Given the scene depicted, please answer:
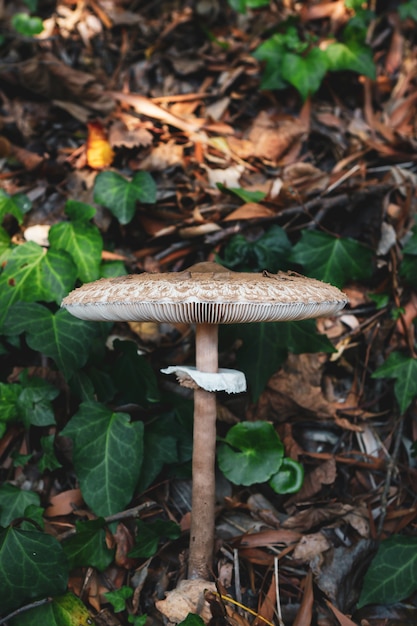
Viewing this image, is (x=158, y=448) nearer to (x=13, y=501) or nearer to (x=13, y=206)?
(x=13, y=501)

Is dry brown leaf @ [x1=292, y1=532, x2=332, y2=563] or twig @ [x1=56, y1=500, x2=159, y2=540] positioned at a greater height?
twig @ [x1=56, y1=500, x2=159, y2=540]

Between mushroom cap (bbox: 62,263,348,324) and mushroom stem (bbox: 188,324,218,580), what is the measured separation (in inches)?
10.5

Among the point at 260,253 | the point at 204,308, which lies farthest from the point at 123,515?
the point at 260,253

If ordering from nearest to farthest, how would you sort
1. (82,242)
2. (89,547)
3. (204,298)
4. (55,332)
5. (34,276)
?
(204,298), (89,547), (55,332), (34,276), (82,242)

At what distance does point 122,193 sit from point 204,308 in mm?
1690

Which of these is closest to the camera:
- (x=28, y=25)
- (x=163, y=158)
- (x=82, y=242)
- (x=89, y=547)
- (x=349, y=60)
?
(x=89, y=547)

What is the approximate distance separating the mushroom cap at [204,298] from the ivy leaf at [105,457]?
2.58 ft

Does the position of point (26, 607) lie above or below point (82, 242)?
below

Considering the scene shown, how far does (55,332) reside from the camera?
284cm

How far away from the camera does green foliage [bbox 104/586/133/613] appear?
247 cm

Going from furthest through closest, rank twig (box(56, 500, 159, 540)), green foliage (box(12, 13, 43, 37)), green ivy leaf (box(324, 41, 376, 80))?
1. green foliage (box(12, 13, 43, 37))
2. green ivy leaf (box(324, 41, 376, 80))
3. twig (box(56, 500, 159, 540))

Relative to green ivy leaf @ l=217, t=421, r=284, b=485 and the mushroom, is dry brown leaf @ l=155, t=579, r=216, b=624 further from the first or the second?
green ivy leaf @ l=217, t=421, r=284, b=485

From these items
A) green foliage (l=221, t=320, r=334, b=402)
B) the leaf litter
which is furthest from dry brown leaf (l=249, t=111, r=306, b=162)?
green foliage (l=221, t=320, r=334, b=402)

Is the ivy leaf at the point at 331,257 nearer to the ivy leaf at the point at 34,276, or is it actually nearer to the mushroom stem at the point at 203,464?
the mushroom stem at the point at 203,464
